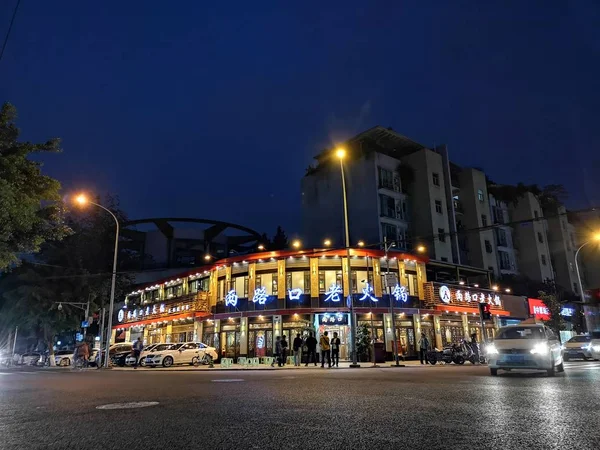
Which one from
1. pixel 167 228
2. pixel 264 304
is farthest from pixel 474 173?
pixel 167 228

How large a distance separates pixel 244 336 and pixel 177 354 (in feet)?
16.5

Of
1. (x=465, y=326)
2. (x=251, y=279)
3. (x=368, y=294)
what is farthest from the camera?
(x=465, y=326)

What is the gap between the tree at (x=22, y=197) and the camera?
1192 centimetres

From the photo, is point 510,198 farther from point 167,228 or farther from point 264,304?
point 167,228

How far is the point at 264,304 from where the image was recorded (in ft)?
105

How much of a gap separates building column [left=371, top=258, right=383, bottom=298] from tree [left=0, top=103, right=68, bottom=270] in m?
22.4

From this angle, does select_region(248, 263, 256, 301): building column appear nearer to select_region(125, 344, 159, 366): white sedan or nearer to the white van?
select_region(125, 344, 159, 366): white sedan

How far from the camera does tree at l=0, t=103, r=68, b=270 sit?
11922 millimetres

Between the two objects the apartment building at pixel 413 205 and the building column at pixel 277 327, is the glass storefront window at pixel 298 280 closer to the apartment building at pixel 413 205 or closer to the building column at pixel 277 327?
the building column at pixel 277 327

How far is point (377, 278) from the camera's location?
1276 inches

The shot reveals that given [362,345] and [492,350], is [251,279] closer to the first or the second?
[362,345]

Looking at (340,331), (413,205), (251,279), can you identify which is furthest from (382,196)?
(251,279)

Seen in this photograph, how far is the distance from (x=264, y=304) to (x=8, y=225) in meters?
21.4

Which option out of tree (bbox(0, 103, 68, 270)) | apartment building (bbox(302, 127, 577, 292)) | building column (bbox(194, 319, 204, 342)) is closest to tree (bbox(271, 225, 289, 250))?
apartment building (bbox(302, 127, 577, 292))
